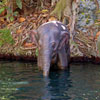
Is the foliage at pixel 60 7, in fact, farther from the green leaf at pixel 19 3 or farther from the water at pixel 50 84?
the water at pixel 50 84

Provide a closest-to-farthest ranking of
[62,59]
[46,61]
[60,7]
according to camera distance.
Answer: [46,61] < [62,59] < [60,7]

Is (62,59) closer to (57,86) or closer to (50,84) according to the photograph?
(50,84)

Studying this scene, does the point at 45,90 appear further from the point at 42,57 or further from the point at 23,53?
the point at 23,53

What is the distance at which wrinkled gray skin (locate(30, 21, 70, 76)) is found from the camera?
9.57 m

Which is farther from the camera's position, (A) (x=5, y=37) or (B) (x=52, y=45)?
(A) (x=5, y=37)

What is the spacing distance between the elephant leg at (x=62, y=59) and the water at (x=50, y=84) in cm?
28

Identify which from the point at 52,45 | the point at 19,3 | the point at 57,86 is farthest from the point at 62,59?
the point at 19,3

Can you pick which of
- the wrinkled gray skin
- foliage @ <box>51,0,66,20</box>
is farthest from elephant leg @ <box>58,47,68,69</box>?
foliage @ <box>51,0,66,20</box>

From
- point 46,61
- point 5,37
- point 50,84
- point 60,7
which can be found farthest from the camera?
point 5,37

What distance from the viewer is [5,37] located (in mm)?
16188

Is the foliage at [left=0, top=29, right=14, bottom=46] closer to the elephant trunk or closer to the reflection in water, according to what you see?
the reflection in water

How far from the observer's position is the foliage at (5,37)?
15984mm

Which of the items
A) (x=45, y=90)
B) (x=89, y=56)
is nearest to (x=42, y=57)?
(x=45, y=90)

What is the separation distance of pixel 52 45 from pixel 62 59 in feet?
2.93
